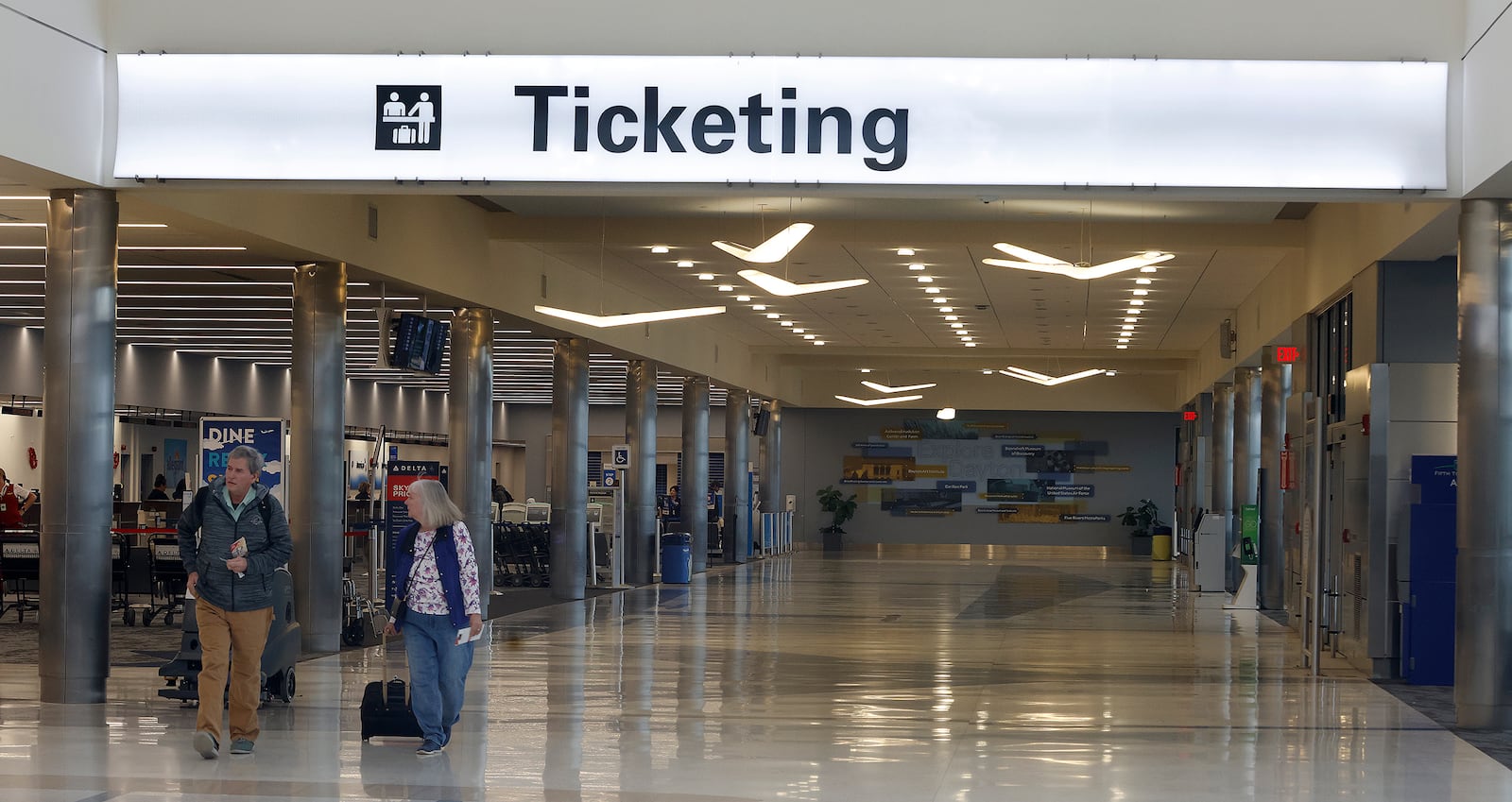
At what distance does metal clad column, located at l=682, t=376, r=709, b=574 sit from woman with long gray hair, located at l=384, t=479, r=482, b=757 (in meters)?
18.4

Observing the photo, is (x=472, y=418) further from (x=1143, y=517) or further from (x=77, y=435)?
(x=1143, y=517)

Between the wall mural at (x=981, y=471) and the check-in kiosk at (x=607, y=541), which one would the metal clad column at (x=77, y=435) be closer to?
the check-in kiosk at (x=607, y=541)

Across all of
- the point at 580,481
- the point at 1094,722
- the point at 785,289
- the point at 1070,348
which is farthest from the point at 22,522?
the point at 1070,348

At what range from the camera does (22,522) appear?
733 inches

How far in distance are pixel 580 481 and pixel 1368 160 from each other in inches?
487

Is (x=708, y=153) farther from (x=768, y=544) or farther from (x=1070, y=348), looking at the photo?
(x=768, y=544)

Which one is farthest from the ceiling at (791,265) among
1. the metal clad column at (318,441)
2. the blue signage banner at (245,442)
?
the blue signage banner at (245,442)

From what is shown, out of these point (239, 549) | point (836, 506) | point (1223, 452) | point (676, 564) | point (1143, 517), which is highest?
point (1223, 452)

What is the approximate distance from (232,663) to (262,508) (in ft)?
2.41

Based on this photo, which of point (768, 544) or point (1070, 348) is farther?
point (768, 544)

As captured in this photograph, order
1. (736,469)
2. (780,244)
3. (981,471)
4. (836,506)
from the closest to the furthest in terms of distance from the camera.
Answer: (780,244) < (736,469) < (836,506) < (981,471)

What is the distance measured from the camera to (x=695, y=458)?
26.0 metres

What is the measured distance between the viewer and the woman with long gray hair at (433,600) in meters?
7.23

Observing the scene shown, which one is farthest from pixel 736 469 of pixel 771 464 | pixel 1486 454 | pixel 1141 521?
pixel 1486 454
